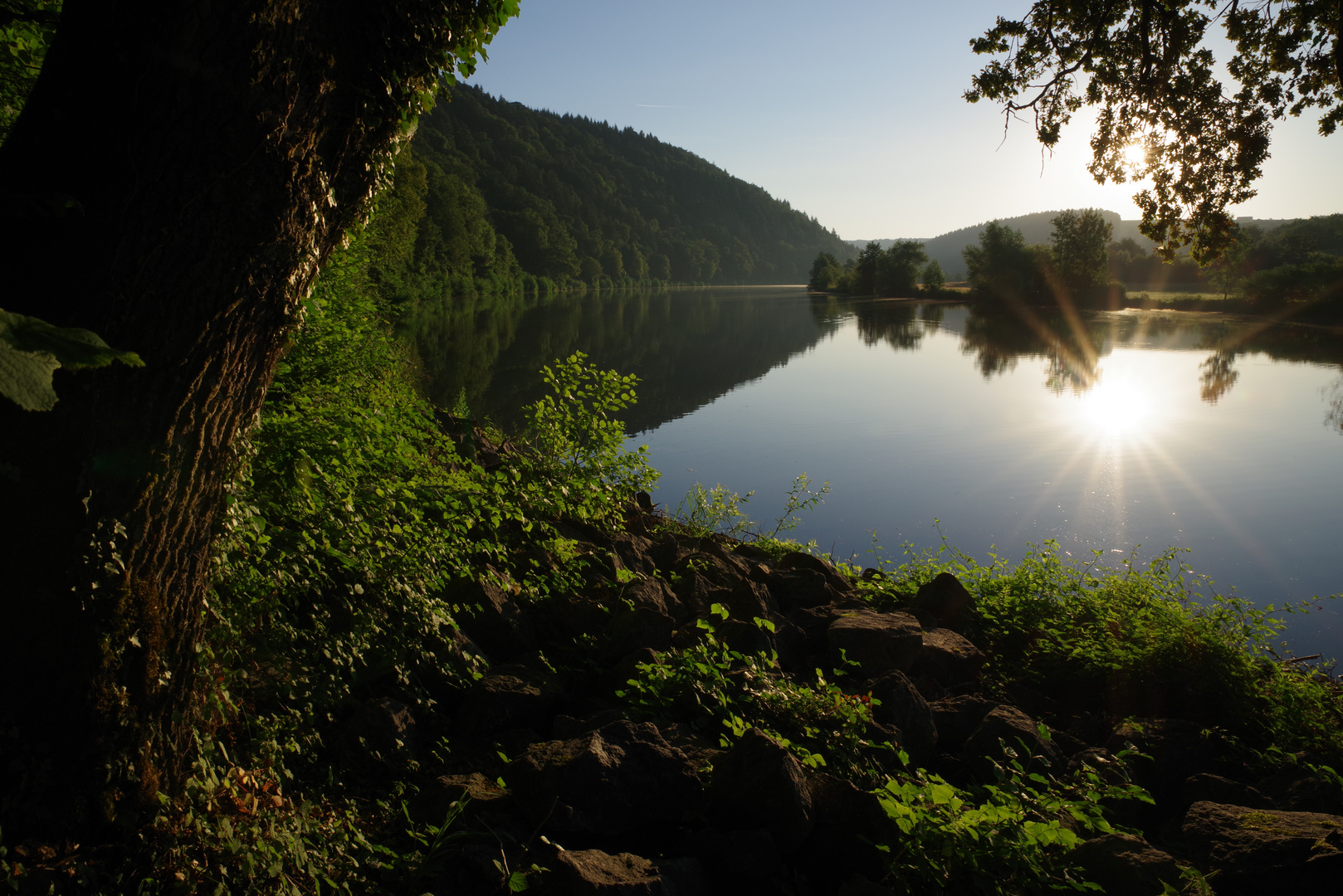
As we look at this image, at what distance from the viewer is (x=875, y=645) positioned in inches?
222

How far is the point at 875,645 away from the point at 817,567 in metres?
2.27

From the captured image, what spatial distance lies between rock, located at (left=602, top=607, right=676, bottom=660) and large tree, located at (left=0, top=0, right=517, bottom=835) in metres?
2.82

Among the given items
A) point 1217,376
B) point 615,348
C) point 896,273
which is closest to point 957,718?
point 1217,376

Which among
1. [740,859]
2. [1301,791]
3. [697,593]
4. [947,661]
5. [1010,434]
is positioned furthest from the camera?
[1010,434]

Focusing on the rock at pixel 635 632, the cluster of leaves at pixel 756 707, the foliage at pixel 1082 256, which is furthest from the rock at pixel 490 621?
the foliage at pixel 1082 256

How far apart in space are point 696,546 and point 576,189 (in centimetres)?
15444

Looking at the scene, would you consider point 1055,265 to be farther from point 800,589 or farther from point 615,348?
point 800,589

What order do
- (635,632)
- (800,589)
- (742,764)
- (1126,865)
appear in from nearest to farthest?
(1126,865) → (742,764) → (635,632) → (800,589)

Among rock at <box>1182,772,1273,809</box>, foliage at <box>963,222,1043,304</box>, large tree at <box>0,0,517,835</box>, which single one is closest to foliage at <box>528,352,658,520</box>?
large tree at <box>0,0,517,835</box>

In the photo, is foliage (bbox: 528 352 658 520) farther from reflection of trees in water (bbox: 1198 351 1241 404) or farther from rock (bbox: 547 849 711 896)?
reflection of trees in water (bbox: 1198 351 1241 404)

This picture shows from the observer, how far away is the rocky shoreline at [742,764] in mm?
2990

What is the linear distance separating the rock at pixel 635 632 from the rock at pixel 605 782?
1.45 m

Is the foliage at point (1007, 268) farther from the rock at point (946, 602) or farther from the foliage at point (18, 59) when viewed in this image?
the foliage at point (18, 59)

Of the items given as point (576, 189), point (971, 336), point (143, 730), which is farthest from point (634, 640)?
point (576, 189)
